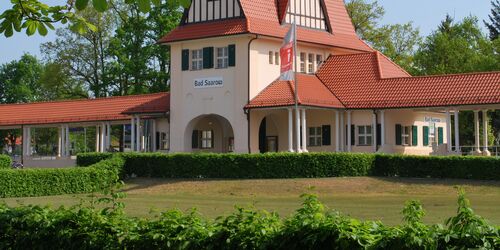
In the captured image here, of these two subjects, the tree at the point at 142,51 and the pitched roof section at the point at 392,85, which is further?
the tree at the point at 142,51

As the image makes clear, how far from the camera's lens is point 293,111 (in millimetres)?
44656

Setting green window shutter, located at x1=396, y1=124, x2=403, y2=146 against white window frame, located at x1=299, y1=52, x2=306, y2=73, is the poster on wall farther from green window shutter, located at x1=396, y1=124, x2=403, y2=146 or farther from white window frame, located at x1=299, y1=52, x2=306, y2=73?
green window shutter, located at x1=396, y1=124, x2=403, y2=146

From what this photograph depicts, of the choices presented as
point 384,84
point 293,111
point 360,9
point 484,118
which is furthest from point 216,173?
point 360,9

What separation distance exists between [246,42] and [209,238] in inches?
1376

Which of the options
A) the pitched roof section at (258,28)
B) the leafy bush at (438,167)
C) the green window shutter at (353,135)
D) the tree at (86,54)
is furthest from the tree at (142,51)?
the leafy bush at (438,167)

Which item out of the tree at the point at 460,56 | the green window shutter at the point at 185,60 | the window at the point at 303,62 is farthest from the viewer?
the tree at the point at 460,56

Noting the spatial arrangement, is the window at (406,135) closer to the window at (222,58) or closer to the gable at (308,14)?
the gable at (308,14)

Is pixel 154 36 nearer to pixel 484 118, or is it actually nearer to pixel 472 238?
pixel 484 118

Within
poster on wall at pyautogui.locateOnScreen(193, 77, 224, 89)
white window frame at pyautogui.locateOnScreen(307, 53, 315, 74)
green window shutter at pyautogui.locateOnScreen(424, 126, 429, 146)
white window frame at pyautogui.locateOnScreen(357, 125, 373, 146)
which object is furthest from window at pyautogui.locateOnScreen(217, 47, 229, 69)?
green window shutter at pyautogui.locateOnScreen(424, 126, 429, 146)

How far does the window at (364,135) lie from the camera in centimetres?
4528

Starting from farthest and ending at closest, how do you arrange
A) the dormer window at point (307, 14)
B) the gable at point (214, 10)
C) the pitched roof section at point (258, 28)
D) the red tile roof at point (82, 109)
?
the red tile roof at point (82, 109)
the dormer window at point (307, 14)
the gable at point (214, 10)
the pitched roof section at point (258, 28)

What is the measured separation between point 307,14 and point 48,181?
1940 cm

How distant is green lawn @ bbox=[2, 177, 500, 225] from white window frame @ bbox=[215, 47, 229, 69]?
333 inches

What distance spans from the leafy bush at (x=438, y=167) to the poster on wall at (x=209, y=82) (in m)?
10.7
